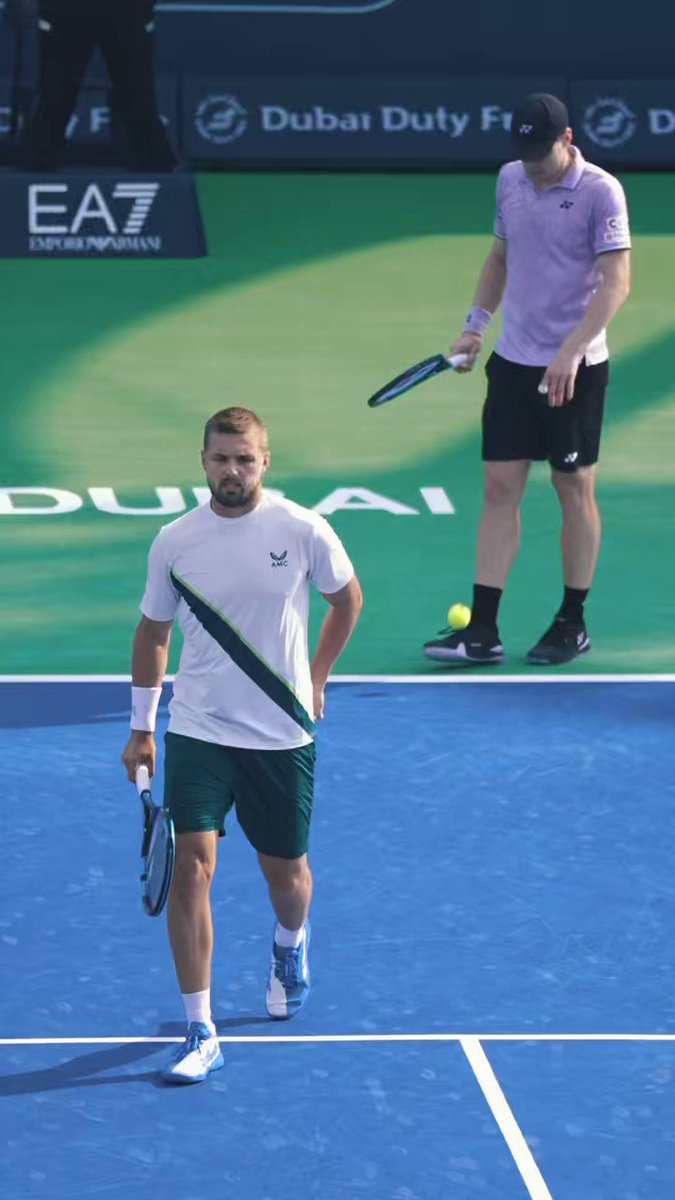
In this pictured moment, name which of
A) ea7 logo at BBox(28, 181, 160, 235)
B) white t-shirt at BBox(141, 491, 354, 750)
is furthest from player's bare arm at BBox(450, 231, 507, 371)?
ea7 logo at BBox(28, 181, 160, 235)

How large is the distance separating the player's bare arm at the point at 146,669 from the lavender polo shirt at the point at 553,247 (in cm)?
374

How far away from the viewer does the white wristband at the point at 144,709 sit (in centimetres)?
642

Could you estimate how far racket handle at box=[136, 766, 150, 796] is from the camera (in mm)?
6297

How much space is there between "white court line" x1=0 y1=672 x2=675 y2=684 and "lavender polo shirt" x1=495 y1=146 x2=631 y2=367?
4.41ft

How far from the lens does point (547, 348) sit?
9805 mm

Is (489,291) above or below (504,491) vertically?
above

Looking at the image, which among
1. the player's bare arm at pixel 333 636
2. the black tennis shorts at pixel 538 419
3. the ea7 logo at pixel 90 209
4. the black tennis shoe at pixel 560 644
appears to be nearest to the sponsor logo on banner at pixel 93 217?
the ea7 logo at pixel 90 209

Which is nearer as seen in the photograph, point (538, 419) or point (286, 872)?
point (286, 872)

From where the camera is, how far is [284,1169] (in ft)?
18.8

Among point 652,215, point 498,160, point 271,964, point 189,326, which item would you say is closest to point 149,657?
point 271,964

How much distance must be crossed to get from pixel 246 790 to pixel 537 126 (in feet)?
12.9

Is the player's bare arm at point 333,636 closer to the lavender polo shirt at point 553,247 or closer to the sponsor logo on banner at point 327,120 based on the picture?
the lavender polo shirt at point 553,247

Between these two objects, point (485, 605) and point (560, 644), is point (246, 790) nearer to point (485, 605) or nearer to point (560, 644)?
point (485, 605)

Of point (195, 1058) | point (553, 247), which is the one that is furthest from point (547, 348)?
point (195, 1058)
